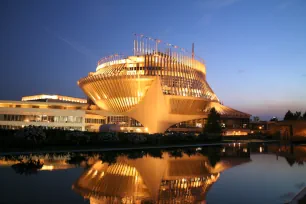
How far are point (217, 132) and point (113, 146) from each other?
33204 millimetres

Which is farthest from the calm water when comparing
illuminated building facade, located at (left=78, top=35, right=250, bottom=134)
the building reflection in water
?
illuminated building facade, located at (left=78, top=35, right=250, bottom=134)

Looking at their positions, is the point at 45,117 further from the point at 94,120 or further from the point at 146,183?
the point at 146,183

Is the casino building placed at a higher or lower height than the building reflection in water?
higher

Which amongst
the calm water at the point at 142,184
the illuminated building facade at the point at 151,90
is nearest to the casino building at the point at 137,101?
the illuminated building facade at the point at 151,90

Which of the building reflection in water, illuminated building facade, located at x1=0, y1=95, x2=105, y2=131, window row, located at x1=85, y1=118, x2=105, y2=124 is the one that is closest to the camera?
the building reflection in water

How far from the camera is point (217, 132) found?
66.0m

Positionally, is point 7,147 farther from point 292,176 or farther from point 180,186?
point 292,176

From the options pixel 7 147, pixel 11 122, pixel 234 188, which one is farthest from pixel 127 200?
pixel 11 122

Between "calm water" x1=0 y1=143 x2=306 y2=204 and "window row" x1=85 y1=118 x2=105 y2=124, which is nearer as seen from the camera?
"calm water" x1=0 y1=143 x2=306 y2=204

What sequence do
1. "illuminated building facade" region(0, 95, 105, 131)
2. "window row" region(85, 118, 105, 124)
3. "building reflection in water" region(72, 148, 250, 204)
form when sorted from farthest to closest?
"window row" region(85, 118, 105, 124) < "illuminated building facade" region(0, 95, 105, 131) < "building reflection in water" region(72, 148, 250, 204)

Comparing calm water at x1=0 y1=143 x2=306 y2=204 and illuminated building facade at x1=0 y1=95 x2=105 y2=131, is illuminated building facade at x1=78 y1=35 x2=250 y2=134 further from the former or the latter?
calm water at x1=0 y1=143 x2=306 y2=204

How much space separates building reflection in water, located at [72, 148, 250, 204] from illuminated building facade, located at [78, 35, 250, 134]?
4756cm

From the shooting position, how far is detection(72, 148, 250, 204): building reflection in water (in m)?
13.0

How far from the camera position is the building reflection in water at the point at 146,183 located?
42.8 ft
